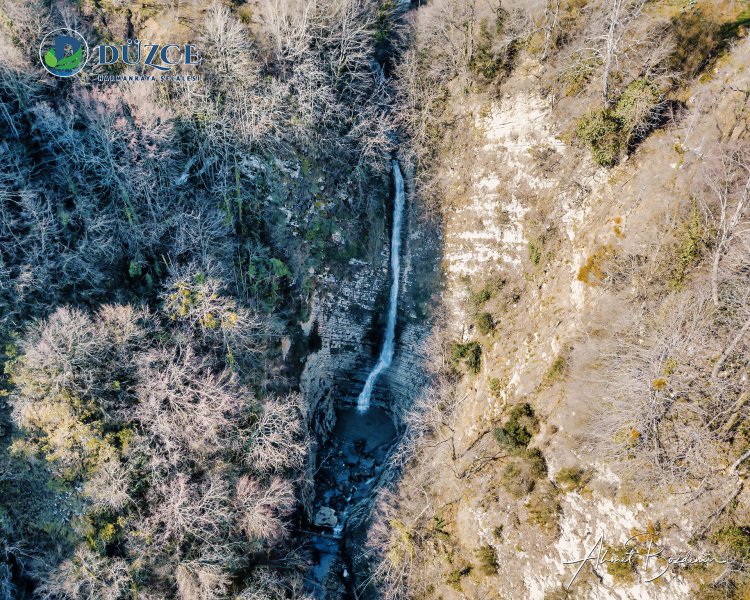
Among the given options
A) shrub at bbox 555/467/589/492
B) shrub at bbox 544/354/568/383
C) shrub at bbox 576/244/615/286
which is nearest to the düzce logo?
shrub at bbox 576/244/615/286

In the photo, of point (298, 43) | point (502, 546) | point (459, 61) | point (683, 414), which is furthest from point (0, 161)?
point (683, 414)

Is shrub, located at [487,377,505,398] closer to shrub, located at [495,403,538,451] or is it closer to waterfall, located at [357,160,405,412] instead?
shrub, located at [495,403,538,451]

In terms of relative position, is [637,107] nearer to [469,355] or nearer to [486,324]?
[486,324]

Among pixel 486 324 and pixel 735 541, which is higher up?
pixel 486 324

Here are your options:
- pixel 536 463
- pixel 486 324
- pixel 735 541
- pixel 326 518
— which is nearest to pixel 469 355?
pixel 486 324

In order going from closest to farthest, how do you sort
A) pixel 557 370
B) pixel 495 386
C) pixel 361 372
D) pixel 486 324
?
pixel 557 370, pixel 495 386, pixel 486 324, pixel 361 372

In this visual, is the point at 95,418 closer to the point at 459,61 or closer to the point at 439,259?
the point at 439,259

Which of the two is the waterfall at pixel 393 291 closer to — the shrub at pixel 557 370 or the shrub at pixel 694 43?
the shrub at pixel 557 370
